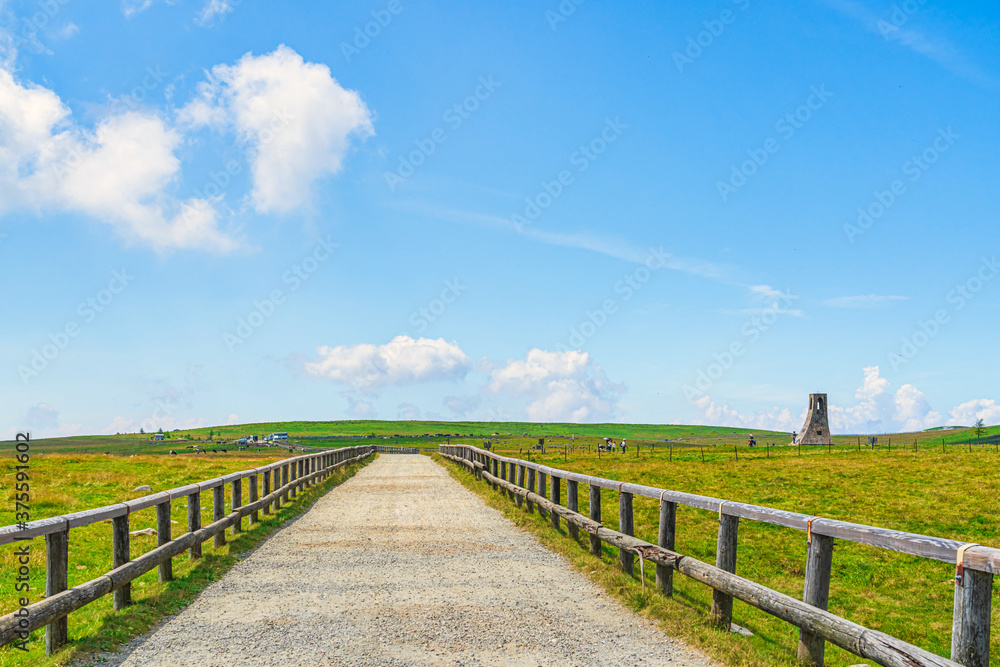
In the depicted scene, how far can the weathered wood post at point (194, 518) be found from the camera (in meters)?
10.5

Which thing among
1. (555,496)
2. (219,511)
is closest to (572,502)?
(555,496)

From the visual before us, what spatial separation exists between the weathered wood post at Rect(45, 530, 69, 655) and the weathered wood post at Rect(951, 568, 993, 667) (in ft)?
23.4

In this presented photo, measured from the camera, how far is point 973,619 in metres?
4.45

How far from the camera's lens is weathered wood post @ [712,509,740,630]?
289 inches

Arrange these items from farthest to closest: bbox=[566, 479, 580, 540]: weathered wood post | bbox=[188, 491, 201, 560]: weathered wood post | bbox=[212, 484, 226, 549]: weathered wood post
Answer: bbox=[566, 479, 580, 540]: weathered wood post
bbox=[212, 484, 226, 549]: weathered wood post
bbox=[188, 491, 201, 560]: weathered wood post

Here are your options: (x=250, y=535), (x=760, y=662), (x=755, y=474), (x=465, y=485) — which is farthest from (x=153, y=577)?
(x=755, y=474)

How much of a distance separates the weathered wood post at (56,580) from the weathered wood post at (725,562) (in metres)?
6.25

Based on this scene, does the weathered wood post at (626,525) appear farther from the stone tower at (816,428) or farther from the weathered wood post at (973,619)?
the stone tower at (816,428)

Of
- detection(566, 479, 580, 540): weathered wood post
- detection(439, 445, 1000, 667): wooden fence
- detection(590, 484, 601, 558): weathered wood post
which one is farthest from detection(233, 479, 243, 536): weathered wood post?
detection(439, 445, 1000, 667): wooden fence

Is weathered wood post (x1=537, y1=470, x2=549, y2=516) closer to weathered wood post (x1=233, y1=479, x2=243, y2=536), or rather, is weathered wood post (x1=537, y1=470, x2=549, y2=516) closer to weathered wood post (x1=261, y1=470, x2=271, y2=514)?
weathered wood post (x1=233, y1=479, x2=243, y2=536)

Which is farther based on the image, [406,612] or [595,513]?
[595,513]

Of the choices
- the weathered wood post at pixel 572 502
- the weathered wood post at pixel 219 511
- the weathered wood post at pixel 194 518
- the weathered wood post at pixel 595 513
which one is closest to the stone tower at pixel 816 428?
the weathered wood post at pixel 572 502

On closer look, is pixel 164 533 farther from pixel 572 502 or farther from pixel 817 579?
pixel 817 579

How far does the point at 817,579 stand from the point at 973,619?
4.89ft
